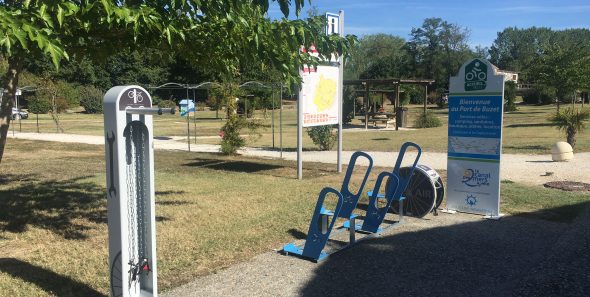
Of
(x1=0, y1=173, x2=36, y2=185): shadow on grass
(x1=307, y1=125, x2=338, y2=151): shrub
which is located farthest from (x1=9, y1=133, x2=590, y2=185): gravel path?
(x1=0, y1=173, x2=36, y2=185): shadow on grass

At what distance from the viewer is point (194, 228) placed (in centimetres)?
676

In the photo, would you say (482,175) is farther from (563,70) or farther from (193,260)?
(563,70)

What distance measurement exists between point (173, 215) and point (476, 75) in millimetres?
4710

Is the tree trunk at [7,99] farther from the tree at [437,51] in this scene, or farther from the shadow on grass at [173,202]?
the tree at [437,51]

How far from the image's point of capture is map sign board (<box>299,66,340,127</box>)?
1134cm

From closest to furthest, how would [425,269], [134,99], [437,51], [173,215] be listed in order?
[134,99]
[425,269]
[173,215]
[437,51]

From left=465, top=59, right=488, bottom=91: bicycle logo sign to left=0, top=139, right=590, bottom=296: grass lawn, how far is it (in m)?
1.93

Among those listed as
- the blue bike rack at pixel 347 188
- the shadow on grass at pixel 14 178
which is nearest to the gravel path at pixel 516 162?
the blue bike rack at pixel 347 188

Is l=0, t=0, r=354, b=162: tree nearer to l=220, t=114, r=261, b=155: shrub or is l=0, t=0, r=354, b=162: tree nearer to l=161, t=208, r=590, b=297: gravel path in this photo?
l=161, t=208, r=590, b=297: gravel path

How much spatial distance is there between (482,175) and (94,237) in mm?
5278

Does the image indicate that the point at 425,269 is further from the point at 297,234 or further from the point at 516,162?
the point at 516,162

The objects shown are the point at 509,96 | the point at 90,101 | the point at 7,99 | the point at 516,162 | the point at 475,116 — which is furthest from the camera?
the point at 90,101

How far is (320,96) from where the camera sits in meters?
11.7

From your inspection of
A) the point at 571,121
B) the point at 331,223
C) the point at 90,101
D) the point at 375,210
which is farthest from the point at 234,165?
the point at 90,101
